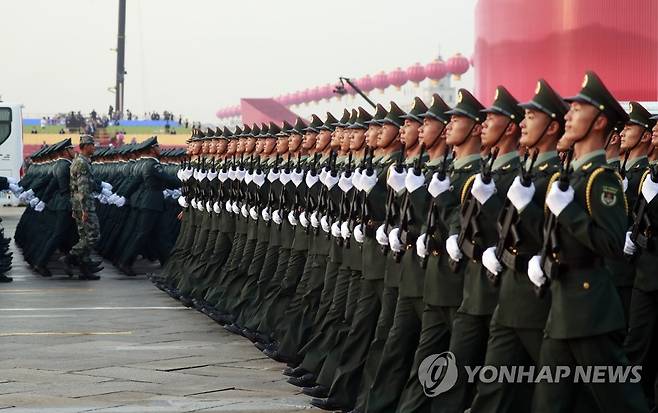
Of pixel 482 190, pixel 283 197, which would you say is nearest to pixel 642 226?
pixel 482 190

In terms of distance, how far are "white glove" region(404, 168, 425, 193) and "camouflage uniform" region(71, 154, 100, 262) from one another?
11531mm

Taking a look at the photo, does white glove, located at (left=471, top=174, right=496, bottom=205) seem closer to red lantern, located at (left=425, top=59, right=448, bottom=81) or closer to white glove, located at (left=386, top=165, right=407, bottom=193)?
white glove, located at (left=386, top=165, right=407, bottom=193)

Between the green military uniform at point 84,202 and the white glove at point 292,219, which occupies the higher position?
the white glove at point 292,219

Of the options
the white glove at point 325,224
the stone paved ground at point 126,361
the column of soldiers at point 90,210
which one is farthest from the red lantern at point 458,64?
the white glove at point 325,224

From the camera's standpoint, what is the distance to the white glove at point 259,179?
44.4 feet

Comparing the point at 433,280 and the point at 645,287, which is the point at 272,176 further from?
the point at 433,280

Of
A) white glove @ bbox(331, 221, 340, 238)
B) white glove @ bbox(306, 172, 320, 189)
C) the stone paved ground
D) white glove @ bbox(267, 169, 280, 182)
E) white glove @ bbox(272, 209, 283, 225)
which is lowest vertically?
the stone paved ground

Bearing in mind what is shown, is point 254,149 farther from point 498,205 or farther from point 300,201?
point 498,205

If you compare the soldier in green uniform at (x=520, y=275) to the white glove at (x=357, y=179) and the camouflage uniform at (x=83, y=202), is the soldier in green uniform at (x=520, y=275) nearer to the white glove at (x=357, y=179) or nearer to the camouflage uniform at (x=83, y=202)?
the white glove at (x=357, y=179)

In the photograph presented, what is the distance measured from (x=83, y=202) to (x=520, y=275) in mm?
13120

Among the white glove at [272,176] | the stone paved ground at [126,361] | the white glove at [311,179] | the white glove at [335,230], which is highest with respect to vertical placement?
the white glove at [311,179]

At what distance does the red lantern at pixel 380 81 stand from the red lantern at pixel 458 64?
12422mm

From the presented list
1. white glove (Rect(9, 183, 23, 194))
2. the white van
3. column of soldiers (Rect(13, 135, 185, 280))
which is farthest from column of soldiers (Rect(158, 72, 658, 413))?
the white van

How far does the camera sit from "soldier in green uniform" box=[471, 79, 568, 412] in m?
6.89
